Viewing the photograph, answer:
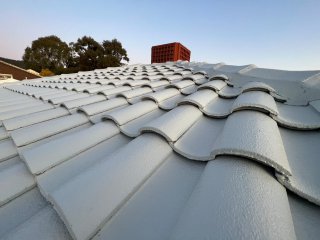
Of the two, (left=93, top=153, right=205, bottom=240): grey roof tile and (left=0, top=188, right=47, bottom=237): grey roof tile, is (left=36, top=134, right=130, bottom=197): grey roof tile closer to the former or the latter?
(left=0, top=188, right=47, bottom=237): grey roof tile

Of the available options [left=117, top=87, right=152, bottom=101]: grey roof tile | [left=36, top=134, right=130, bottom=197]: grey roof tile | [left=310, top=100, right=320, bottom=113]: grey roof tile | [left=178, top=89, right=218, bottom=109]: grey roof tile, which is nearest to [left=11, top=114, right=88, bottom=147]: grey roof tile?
[left=36, top=134, right=130, bottom=197]: grey roof tile

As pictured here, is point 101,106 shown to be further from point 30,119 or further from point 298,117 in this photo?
point 298,117

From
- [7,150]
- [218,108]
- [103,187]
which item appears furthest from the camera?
[218,108]

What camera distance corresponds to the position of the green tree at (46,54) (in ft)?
144

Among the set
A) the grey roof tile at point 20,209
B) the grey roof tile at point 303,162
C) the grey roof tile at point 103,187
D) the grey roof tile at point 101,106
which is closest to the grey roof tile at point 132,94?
the grey roof tile at point 101,106

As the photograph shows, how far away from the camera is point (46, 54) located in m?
44.5

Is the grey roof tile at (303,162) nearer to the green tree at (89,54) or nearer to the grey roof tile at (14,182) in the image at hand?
the grey roof tile at (14,182)

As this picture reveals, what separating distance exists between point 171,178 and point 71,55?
49.9 meters

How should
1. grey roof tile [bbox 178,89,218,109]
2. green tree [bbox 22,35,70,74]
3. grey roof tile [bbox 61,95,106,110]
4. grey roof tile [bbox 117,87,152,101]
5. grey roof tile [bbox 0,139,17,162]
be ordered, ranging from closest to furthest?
1. grey roof tile [bbox 0,139,17,162]
2. grey roof tile [bbox 178,89,218,109]
3. grey roof tile [bbox 61,95,106,110]
4. grey roof tile [bbox 117,87,152,101]
5. green tree [bbox 22,35,70,74]

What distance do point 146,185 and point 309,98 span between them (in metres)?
1.90

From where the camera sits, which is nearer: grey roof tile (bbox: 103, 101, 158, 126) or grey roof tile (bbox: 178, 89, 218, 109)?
grey roof tile (bbox: 103, 101, 158, 126)

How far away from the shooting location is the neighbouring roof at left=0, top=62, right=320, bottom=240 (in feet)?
2.22

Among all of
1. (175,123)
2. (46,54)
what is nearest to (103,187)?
(175,123)

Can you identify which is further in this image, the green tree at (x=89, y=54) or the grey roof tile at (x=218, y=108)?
the green tree at (x=89, y=54)
